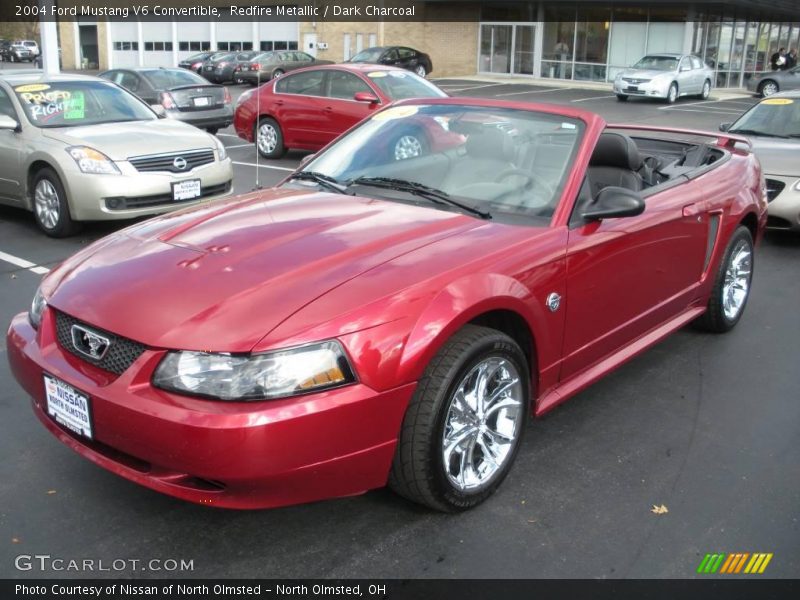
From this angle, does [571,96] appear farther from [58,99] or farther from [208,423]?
[208,423]

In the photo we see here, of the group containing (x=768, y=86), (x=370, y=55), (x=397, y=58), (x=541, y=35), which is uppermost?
(x=541, y=35)

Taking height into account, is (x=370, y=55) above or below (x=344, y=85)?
above

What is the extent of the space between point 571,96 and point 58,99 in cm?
2447

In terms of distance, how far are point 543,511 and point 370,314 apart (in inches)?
45.3

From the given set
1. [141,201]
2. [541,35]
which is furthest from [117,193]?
[541,35]

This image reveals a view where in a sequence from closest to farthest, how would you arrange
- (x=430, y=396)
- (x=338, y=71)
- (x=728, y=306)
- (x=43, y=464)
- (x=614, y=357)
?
1. (x=430, y=396)
2. (x=43, y=464)
3. (x=614, y=357)
4. (x=728, y=306)
5. (x=338, y=71)

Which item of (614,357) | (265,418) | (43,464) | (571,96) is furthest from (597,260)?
(571,96)

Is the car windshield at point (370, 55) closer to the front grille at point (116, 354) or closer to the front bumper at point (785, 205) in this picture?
the front bumper at point (785, 205)

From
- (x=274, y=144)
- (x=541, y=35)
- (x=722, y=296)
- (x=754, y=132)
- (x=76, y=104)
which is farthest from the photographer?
(x=541, y=35)

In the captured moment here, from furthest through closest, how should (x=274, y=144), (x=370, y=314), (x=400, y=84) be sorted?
(x=274, y=144) → (x=400, y=84) → (x=370, y=314)

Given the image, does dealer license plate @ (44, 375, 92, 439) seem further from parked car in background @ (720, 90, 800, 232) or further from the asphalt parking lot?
parked car in background @ (720, 90, 800, 232)

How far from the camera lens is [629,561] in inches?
120

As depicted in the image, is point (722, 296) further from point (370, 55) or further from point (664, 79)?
point (370, 55)

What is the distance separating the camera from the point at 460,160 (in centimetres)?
419
